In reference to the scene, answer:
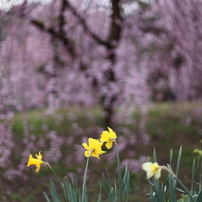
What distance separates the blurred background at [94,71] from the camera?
3785 millimetres

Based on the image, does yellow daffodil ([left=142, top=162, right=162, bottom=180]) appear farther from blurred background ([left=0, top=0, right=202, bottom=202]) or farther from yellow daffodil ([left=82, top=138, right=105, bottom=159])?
blurred background ([left=0, top=0, right=202, bottom=202])

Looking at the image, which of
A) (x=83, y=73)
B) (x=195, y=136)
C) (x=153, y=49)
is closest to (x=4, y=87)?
(x=83, y=73)

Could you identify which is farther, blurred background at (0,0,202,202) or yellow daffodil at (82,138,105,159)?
blurred background at (0,0,202,202)

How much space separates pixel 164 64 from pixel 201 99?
3.10 feet

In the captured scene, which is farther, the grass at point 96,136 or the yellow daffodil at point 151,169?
the grass at point 96,136

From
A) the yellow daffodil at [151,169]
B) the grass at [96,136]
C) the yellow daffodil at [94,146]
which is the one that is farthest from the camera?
the grass at [96,136]

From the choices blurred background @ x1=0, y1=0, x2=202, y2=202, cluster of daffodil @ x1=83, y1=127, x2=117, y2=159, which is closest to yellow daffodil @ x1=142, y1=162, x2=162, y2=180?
cluster of daffodil @ x1=83, y1=127, x2=117, y2=159

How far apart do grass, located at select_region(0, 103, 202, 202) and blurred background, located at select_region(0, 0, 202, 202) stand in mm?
21

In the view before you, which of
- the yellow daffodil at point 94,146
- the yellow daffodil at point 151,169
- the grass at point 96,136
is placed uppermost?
the yellow daffodil at point 94,146

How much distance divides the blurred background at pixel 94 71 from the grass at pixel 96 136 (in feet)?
0.07

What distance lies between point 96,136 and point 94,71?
1.03 m

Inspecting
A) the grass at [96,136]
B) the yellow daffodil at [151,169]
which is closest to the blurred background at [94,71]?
the grass at [96,136]

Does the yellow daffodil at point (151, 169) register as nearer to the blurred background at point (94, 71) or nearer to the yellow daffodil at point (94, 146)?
the yellow daffodil at point (94, 146)

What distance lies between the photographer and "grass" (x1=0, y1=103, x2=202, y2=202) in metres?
3.76
